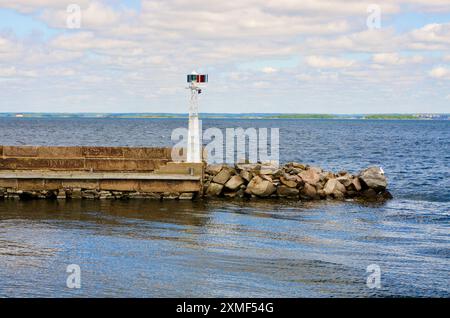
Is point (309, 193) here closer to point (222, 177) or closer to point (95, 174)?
point (222, 177)

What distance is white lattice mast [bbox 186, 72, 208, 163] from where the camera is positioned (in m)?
25.0

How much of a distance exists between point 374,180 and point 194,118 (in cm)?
852

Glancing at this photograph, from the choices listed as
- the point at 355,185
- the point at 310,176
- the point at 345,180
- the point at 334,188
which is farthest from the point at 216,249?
the point at 345,180

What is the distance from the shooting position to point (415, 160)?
53.6 metres

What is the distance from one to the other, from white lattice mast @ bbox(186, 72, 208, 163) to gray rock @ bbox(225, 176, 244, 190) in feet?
5.68

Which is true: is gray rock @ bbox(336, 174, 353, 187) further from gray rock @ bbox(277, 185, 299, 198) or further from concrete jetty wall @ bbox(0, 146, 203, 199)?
concrete jetty wall @ bbox(0, 146, 203, 199)

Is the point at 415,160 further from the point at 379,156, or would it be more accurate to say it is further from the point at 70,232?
the point at 70,232

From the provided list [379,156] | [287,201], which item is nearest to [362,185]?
[287,201]

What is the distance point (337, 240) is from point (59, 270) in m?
7.86

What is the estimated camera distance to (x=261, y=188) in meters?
26.2

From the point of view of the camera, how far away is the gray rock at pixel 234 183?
26266 mm

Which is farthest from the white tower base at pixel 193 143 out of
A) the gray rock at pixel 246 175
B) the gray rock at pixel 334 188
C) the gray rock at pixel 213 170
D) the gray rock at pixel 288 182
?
the gray rock at pixel 334 188

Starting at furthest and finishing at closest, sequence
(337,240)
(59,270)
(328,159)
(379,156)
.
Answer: (379,156), (328,159), (337,240), (59,270)

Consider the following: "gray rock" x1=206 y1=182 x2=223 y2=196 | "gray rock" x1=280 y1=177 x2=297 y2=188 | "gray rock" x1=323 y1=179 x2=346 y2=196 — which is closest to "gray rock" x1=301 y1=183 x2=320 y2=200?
"gray rock" x1=280 y1=177 x2=297 y2=188
